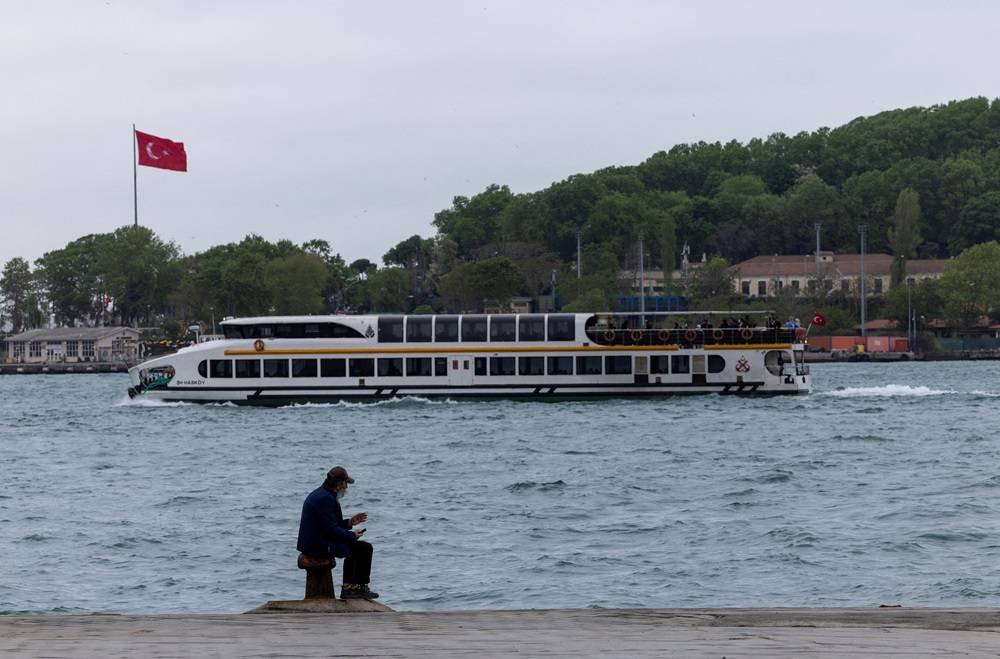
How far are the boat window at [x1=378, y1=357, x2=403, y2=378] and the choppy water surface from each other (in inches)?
159

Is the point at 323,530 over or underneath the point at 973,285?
underneath

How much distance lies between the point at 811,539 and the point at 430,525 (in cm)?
724

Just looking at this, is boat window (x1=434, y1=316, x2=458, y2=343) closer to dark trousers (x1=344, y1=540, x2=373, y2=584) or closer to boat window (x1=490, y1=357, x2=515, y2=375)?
boat window (x1=490, y1=357, x2=515, y2=375)

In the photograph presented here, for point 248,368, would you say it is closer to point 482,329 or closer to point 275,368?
point 275,368

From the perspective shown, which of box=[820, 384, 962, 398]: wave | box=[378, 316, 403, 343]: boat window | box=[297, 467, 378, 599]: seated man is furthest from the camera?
box=[820, 384, 962, 398]: wave

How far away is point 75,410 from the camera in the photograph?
79.1 m

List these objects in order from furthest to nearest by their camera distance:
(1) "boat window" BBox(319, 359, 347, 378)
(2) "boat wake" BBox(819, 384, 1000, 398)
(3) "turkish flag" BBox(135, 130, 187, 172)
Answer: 1. (3) "turkish flag" BBox(135, 130, 187, 172)
2. (2) "boat wake" BBox(819, 384, 1000, 398)
3. (1) "boat window" BBox(319, 359, 347, 378)

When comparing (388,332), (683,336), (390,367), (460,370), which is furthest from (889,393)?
(388,332)

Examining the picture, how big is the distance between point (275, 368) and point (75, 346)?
130 meters

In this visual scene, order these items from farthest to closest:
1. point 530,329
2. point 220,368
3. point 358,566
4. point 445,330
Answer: point 220,368, point 445,330, point 530,329, point 358,566

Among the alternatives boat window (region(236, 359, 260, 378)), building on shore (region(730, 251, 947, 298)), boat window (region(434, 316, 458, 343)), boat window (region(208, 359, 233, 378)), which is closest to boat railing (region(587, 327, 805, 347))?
boat window (region(434, 316, 458, 343))

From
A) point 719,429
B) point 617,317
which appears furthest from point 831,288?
point 719,429

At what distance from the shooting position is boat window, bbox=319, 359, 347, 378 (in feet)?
216

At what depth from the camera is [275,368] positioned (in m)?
66.2
